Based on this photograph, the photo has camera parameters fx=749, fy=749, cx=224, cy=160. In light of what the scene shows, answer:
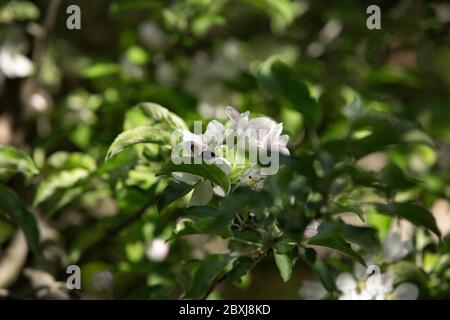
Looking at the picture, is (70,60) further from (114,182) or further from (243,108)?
(114,182)

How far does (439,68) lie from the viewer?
261 cm

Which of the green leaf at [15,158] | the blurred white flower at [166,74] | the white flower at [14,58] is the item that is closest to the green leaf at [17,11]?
the white flower at [14,58]

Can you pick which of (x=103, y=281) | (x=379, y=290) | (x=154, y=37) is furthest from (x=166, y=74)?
(x=379, y=290)

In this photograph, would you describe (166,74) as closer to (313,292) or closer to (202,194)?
(313,292)

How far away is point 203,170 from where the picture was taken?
884mm

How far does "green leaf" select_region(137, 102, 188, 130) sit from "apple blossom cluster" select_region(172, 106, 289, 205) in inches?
4.0

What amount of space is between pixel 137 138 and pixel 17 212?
201 millimetres

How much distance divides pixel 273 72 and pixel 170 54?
79 cm

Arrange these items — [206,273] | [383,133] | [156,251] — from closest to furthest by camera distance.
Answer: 1. [383,133]
2. [206,273]
3. [156,251]

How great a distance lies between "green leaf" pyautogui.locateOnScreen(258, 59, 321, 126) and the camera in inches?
38.7

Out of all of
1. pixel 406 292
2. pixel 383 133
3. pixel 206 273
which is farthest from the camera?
pixel 406 292

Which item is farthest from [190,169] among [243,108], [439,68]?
[439,68]

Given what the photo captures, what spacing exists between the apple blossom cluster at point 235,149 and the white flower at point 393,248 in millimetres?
378

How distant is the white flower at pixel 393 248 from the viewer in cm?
121
